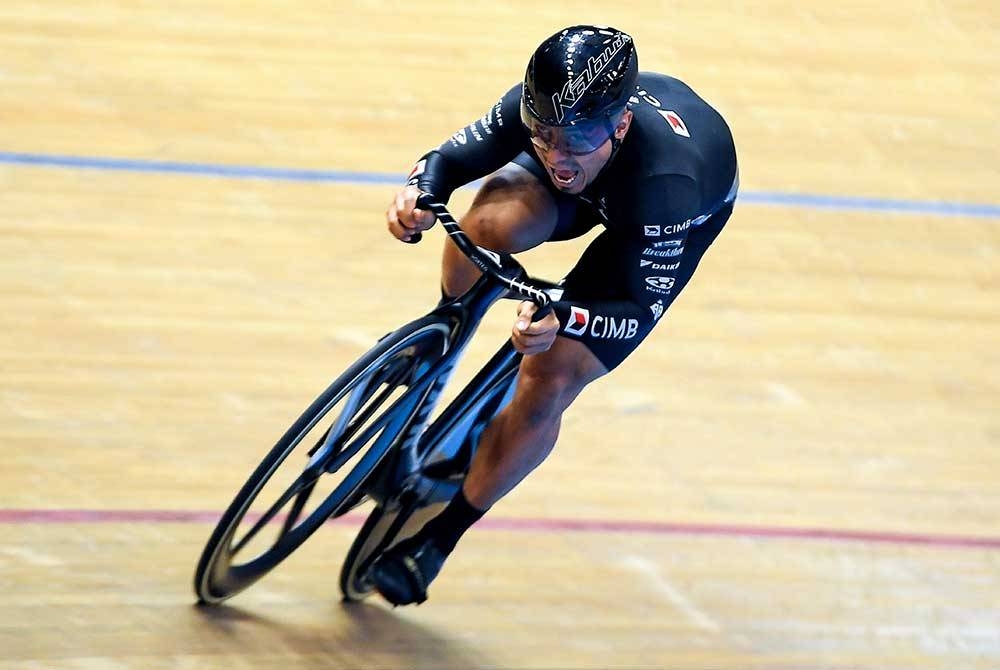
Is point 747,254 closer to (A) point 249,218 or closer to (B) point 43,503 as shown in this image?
(A) point 249,218

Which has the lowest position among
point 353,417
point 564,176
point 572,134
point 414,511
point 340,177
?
point 340,177

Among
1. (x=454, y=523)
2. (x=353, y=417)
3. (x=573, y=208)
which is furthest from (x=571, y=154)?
(x=454, y=523)

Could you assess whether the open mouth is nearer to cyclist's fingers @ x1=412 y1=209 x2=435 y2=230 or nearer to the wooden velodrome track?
cyclist's fingers @ x1=412 y1=209 x2=435 y2=230

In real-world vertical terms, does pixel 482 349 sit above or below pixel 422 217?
below

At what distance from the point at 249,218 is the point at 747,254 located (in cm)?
161

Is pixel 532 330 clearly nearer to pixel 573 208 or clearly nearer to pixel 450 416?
pixel 573 208

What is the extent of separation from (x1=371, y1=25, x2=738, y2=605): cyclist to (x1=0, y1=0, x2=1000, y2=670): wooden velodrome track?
0.55 metres

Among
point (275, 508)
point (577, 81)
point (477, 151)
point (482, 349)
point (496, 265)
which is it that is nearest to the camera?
point (577, 81)

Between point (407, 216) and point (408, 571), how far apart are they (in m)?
0.77

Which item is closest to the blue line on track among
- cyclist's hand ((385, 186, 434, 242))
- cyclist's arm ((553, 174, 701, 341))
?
cyclist's hand ((385, 186, 434, 242))

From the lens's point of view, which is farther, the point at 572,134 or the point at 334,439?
the point at 334,439

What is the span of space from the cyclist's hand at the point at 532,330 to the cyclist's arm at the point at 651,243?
0.12 metres

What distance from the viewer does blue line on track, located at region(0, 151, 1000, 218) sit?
4957mm

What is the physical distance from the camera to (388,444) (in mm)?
3180
